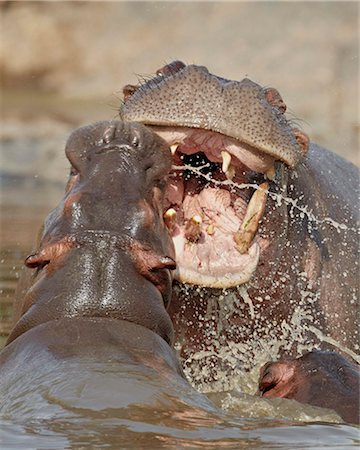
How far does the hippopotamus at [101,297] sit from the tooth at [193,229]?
0.40 m

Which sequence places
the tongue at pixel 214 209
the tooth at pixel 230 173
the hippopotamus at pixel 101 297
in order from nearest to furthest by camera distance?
the hippopotamus at pixel 101 297 < the tooth at pixel 230 173 < the tongue at pixel 214 209

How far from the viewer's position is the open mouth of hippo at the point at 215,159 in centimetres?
519

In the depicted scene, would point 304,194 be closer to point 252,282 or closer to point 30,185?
point 252,282

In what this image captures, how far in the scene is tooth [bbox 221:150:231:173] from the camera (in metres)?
5.22

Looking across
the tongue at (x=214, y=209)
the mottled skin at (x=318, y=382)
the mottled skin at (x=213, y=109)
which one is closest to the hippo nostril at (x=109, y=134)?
the mottled skin at (x=213, y=109)

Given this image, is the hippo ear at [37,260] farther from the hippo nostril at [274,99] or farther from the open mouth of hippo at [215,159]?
the hippo nostril at [274,99]

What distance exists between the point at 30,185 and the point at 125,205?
407 inches

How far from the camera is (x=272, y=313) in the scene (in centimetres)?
582

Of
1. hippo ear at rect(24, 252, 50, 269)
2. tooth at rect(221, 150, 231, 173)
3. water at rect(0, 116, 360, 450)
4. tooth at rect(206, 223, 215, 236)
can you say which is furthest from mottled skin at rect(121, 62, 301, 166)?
water at rect(0, 116, 360, 450)

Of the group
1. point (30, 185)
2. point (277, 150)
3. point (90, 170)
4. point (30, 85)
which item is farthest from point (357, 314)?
point (30, 85)

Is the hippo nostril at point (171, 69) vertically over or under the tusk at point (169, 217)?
over

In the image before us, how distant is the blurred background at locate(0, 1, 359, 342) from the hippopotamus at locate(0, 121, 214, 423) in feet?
27.4

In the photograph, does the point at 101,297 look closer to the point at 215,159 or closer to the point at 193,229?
the point at 193,229

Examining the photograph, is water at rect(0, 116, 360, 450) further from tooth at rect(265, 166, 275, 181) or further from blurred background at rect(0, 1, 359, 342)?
blurred background at rect(0, 1, 359, 342)
